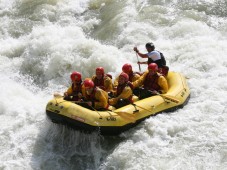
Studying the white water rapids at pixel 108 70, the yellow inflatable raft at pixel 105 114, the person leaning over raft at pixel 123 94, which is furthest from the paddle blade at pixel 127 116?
the person leaning over raft at pixel 123 94

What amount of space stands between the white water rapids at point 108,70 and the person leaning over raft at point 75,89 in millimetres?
674

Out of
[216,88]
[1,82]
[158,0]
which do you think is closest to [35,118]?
[1,82]

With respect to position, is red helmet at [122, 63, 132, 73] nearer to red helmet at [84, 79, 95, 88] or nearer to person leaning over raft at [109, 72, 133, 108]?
person leaning over raft at [109, 72, 133, 108]

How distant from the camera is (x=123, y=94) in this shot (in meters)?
8.47

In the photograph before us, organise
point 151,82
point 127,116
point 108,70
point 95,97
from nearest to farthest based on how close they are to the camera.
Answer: point 127,116 → point 95,97 → point 151,82 → point 108,70

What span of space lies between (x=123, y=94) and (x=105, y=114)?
0.76 metres

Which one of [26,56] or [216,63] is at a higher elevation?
[216,63]

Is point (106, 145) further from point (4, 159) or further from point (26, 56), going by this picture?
point (26, 56)

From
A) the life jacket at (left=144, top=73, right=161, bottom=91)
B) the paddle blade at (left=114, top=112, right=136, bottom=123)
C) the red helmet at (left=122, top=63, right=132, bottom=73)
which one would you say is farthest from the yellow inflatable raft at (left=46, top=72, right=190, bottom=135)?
the red helmet at (left=122, top=63, right=132, bottom=73)

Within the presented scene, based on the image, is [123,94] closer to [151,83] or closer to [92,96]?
[92,96]

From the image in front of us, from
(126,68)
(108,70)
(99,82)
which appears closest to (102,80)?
(99,82)

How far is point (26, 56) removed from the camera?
12.0 metres

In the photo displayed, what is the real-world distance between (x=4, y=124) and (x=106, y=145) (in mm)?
2448

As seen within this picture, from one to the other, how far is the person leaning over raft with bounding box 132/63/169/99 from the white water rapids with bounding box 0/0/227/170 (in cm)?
64
